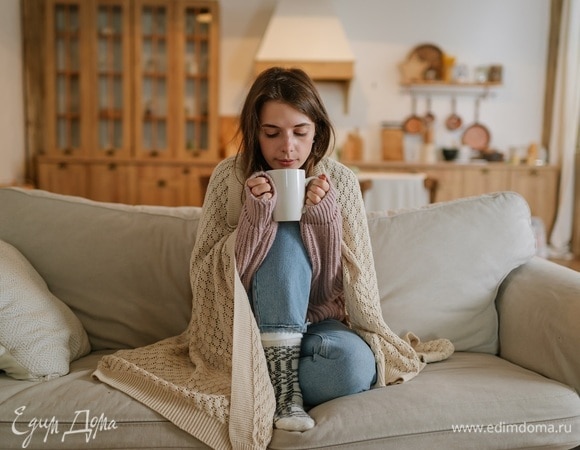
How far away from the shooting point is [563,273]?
1614mm

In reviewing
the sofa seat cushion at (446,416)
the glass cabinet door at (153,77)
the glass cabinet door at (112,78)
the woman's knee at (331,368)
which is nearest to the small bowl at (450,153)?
the glass cabinet door at (153,77)

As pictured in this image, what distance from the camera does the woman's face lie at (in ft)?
4.81

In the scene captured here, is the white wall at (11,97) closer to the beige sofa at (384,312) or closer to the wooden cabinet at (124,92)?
the wooden cabinet at (124,92)

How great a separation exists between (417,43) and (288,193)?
4.43 metres

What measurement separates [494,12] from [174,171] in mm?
3162

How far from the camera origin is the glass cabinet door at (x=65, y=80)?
16.1ft

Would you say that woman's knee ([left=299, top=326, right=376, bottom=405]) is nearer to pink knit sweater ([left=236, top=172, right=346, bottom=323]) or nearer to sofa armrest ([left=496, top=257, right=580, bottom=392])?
pink knit sweater ([left=236, top=172, right=346, bottom=323])

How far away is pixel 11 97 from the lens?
469 cm

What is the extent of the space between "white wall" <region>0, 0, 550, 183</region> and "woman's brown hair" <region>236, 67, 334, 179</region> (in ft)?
12.6

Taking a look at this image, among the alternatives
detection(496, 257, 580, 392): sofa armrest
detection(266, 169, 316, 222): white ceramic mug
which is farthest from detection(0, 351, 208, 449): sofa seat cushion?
detection(496, 257, 580, 392): sofa armrest

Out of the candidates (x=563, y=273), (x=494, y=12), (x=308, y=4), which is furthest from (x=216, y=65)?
(x=563, y=273)

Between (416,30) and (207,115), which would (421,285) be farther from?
(416,30)

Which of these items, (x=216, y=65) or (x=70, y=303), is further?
(x=216, y=65)

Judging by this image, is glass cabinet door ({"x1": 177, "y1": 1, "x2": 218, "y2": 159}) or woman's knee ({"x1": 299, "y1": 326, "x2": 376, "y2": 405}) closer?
woman's knee ({"x1": 299, "y1": 326, "x2": 376, "y2": 405})
